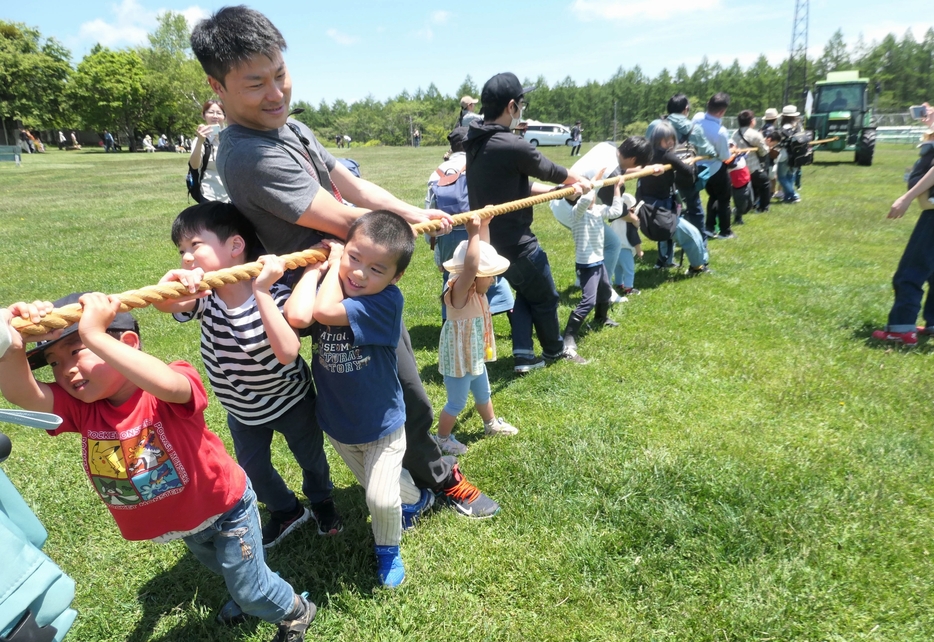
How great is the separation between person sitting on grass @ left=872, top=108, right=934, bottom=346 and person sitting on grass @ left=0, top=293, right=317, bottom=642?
229 inches

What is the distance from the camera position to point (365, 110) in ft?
325

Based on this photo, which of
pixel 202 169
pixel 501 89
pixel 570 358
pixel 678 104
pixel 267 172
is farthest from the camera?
pixel 678 104

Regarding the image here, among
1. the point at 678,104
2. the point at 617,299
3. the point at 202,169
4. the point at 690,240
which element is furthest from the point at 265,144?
the point at 678,104

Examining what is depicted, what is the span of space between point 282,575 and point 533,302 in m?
2.98

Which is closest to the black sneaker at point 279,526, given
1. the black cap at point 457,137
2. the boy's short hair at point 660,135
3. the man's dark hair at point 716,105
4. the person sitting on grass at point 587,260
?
the person sitting on grass at point 587,260

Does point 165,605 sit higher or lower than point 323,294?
lower

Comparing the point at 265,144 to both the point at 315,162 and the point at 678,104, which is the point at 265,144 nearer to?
the point at 315,162

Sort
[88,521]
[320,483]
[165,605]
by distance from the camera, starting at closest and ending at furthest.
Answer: [165,605] → [320,483] → [88,521]

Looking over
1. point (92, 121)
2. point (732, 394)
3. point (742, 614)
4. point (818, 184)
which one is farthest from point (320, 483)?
point (92, 121)

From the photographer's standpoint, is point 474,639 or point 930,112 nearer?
point 474,639

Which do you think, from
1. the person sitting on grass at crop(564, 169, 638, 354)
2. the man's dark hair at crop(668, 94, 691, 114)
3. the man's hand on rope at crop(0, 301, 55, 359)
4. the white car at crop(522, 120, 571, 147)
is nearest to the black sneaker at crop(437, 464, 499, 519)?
the man's hand on rope at crop(0, 301, 55, 359)

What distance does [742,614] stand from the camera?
2.66 metres

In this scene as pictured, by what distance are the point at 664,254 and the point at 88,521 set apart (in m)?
7.45

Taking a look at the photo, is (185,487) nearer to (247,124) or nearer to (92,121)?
(247,124)
